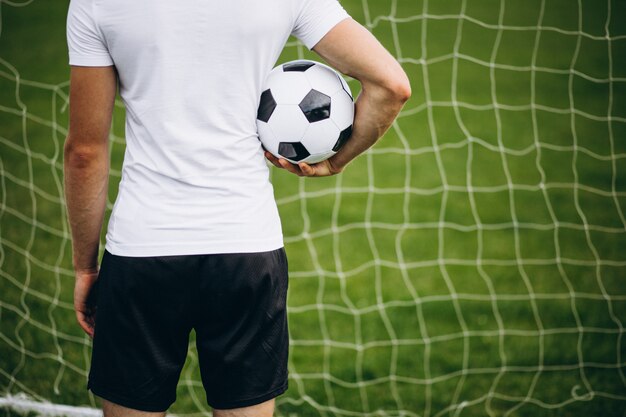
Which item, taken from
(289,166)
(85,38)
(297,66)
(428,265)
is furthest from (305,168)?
(428,265)

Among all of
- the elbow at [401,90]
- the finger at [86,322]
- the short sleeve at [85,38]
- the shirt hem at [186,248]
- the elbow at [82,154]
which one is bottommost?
the finger at [86,322]

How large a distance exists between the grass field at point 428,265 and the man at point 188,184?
149cm

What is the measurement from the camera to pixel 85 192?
5.98ft

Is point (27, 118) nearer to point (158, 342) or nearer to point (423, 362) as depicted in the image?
point (423, 362)

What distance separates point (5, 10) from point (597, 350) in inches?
312

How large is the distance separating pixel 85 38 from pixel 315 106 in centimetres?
75

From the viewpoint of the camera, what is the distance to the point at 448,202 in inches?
210

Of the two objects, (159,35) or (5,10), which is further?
(5,10)

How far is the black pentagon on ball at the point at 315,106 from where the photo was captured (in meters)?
2.10

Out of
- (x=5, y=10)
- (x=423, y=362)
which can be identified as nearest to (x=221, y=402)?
(x=423, y=362)

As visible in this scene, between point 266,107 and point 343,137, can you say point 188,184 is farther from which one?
point 343,137

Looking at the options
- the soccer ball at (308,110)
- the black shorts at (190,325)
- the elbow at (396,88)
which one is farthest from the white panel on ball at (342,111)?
the black shorts at (190,325)

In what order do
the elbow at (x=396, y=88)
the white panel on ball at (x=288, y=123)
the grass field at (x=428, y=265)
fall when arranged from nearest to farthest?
the elbow at (x=396, y=88) → the white panel on ball at (x=288, y=123) → the grass field at (x=428, y=265)

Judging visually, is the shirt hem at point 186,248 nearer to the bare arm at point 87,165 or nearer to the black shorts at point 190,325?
the black shorts at point 190,325
